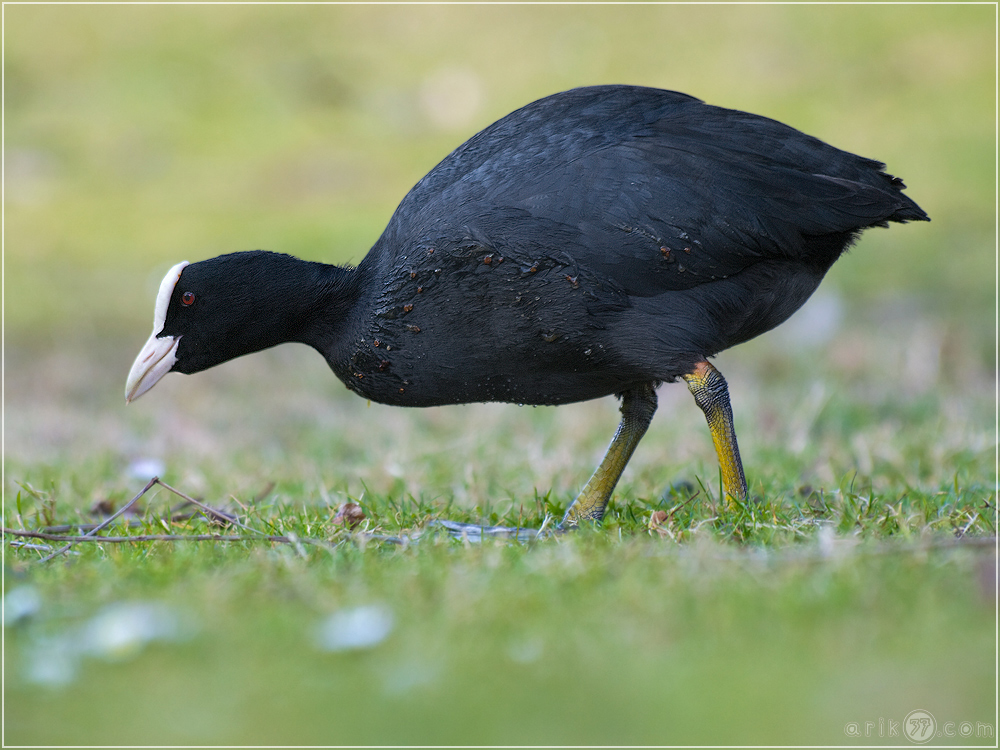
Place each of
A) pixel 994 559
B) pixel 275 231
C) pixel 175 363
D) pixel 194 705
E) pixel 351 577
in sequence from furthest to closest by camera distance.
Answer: pixel 275 231, pixel 175 363, pixel 351 577, pixel 994 559, pixel 194 705

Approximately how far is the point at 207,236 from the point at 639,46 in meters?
6.54

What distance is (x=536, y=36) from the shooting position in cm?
1444

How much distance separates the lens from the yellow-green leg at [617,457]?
3.58 meters

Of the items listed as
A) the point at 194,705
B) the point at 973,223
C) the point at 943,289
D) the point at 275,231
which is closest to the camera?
the point at 194,705

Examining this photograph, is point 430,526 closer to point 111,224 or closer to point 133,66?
point 111,224

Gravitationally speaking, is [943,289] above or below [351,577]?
above

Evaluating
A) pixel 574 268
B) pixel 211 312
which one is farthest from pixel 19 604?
pixel 574 268

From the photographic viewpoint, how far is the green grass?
192cm

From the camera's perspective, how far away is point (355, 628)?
2.12 metres

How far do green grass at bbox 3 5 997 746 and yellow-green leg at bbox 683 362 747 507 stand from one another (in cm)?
10

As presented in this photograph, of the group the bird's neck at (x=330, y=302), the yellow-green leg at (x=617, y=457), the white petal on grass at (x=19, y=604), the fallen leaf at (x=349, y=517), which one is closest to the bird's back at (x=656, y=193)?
the bird's neck at (x=330, y=302)

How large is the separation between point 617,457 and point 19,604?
2.00m

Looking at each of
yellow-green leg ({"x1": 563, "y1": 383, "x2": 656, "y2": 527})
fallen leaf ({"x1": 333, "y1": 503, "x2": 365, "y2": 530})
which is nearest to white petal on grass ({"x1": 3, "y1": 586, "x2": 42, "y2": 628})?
fallen leaf ({"x1": 333, "y1": 503, "x2": 365, "y2": 530})

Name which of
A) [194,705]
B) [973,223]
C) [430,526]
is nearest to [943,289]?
[973,223]
